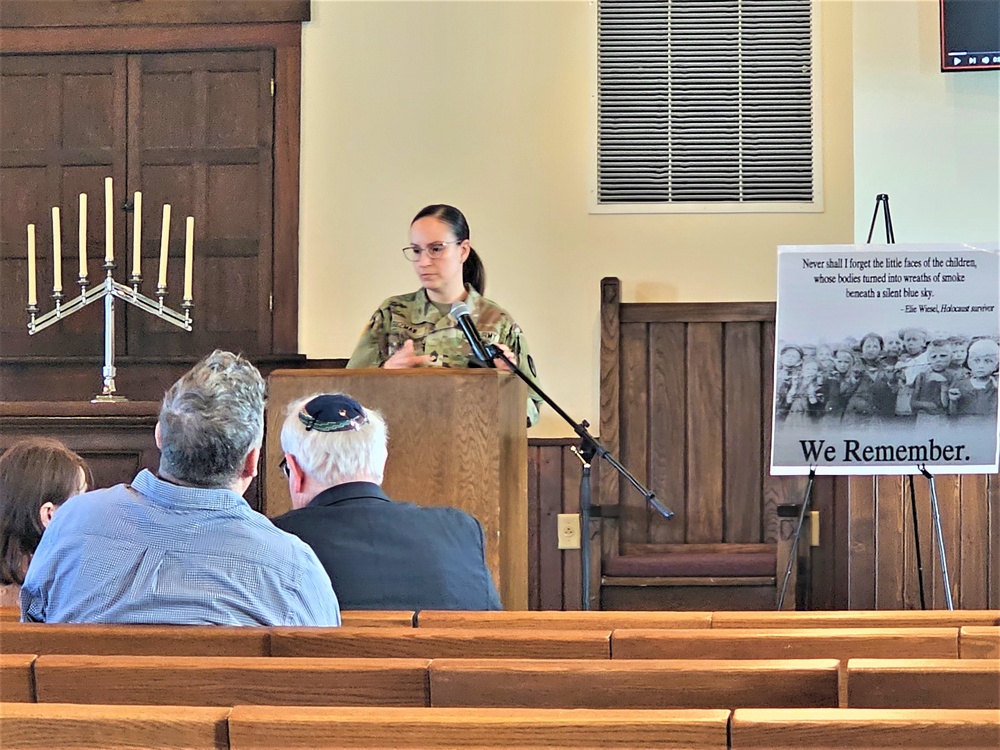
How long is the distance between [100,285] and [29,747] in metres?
4.37

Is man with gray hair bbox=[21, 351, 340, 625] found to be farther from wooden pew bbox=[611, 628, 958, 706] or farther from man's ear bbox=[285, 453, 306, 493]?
wooden pew bbox=[611, 628, 958, 706]

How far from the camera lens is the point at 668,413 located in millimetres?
5438

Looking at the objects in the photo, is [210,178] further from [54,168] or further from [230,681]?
[230,681]

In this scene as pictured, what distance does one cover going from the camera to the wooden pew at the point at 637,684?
1.33 m

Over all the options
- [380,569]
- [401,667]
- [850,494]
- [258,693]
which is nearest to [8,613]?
[380,569]

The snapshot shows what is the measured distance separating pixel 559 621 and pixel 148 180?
4.25 m

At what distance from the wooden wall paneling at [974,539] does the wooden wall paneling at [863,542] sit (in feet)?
0.98

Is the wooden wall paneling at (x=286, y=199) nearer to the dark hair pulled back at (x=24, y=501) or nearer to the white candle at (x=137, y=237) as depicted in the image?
the white candle at (x=137, y=237)

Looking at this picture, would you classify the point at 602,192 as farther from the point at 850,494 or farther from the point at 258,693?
the point at 258,693

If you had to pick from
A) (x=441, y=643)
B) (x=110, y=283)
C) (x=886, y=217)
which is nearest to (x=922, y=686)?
(x=441, y=643)

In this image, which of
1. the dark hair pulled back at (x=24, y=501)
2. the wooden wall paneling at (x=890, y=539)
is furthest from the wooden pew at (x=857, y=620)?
the wooden wall paneling at (x=890, y=539)

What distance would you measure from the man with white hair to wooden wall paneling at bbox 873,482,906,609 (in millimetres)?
2519

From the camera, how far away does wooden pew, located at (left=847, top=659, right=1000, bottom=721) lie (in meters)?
1.31

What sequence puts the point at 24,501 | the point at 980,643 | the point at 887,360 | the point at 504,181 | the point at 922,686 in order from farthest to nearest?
1. the point at 504,181
2. the point at 887,360
3. the point at 24,501
4. the point at 980,643
5. the point at 922,686
